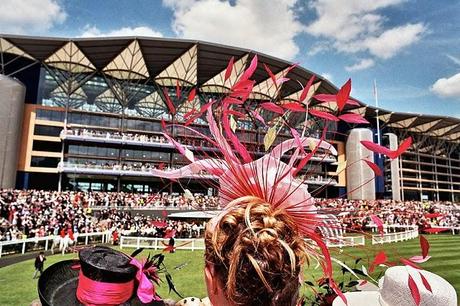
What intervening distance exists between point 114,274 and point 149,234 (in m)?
21.2

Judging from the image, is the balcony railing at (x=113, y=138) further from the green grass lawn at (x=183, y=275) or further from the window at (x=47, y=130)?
the green grass lawn at (x=183, y=275)

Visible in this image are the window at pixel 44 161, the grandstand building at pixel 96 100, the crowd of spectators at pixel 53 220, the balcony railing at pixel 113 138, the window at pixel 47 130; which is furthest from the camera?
the window at pixel 47 130

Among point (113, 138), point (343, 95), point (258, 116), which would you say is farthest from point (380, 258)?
point (113, 138)

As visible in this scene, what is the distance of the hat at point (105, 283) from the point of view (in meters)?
2.80

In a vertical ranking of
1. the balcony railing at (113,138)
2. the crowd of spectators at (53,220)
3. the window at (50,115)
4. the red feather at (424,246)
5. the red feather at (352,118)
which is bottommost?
the crowd of spectators at (53,220)

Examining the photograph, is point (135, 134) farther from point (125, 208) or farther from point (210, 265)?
point (210, 265)

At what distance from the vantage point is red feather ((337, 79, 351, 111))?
60.4 inches

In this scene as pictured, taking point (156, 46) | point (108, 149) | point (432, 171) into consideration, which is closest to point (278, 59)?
point (156, 46)

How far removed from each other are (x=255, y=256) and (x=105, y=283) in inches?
73.8

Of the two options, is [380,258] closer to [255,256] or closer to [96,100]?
[255,256]

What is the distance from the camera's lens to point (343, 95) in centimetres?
159

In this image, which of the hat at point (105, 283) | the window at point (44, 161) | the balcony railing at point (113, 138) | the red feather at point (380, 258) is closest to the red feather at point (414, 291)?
the red feather at point (380, 258)

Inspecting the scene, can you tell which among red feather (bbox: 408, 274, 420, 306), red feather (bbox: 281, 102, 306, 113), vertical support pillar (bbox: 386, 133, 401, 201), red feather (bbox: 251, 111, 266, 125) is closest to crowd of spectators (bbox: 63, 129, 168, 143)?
vertical support pillar (bbox: 386, 133, 401, 201)

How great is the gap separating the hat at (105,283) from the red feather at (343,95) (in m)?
2.06
